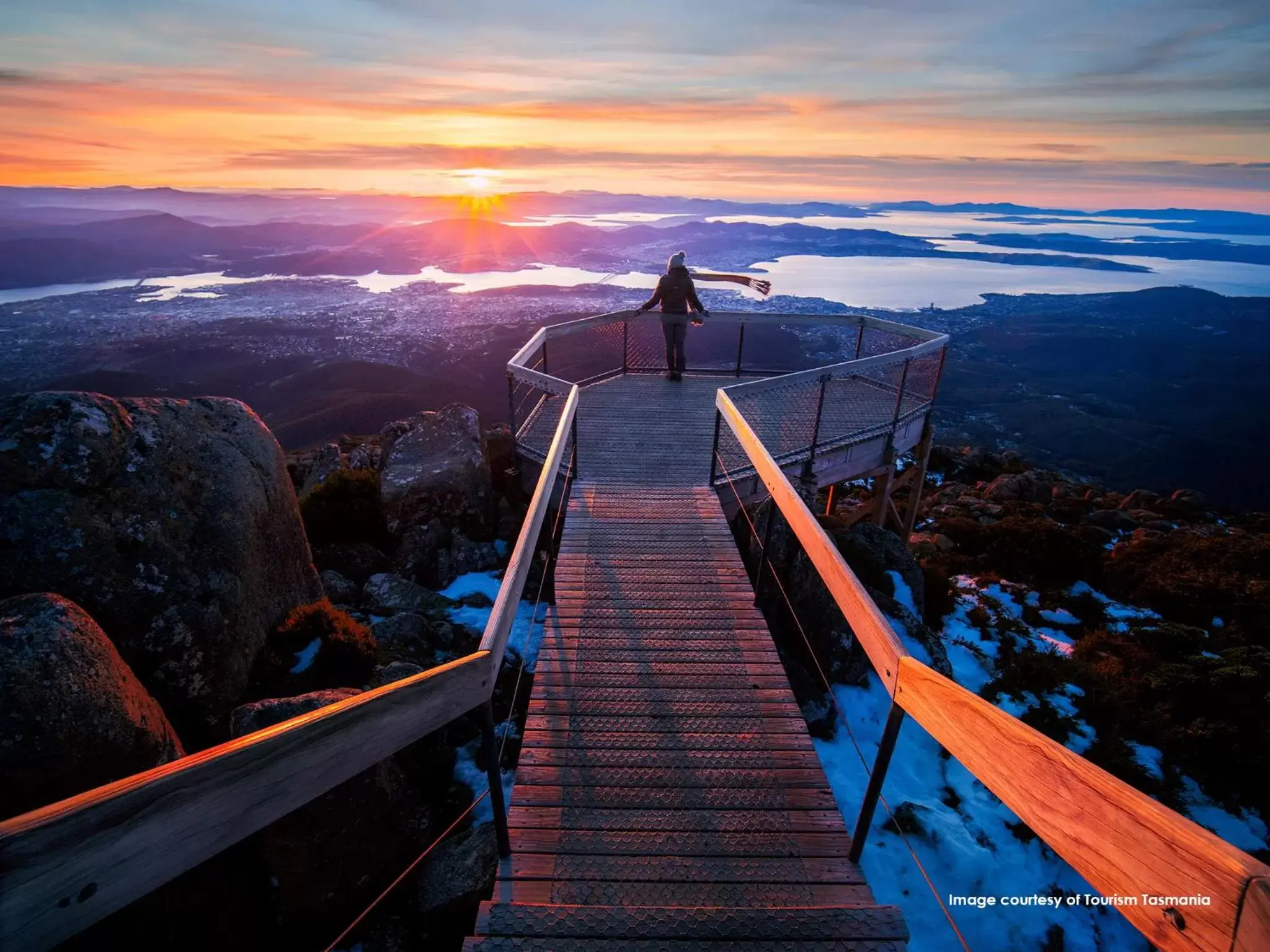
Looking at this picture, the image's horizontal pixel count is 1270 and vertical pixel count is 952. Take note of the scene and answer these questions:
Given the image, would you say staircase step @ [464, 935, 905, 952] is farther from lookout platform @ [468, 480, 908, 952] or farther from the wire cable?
the wire cable

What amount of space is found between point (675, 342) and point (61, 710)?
358 inches

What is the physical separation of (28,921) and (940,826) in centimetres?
620

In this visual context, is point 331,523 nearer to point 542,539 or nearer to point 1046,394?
point 542,539

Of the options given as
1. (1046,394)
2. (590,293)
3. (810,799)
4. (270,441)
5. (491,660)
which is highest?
(491,660)

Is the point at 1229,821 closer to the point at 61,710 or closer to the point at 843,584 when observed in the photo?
the point at 843,584

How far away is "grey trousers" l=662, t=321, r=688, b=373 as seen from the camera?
10383mm

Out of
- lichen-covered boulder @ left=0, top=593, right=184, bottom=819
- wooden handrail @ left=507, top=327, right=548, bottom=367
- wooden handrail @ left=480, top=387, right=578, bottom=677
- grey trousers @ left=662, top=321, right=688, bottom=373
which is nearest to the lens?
wooden handrail @ left=480, top=387, right=578, bottom=677

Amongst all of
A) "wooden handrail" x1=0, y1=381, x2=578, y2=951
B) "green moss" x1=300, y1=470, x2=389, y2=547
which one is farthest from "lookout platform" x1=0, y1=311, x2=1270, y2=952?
"green moss" x1=300, y1=470, x2=389, y2=547

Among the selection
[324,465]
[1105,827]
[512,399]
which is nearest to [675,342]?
[512,399]

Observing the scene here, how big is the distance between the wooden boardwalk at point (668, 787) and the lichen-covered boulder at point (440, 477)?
2.97m

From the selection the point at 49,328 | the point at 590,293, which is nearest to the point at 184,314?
the point at 49,328

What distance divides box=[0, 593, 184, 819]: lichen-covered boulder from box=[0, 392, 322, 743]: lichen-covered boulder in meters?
0.72

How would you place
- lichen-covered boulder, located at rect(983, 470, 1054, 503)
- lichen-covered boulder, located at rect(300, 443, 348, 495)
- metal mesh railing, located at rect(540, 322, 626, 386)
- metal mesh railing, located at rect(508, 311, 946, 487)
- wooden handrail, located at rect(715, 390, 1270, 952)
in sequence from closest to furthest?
1. wooden handrail, located at rect(715, 390, 1270, 952)
2. metal mesh railing, located at rect(508, 311, 946, 487)
3. metal mesh railing, located at rect(540, 322, 626, 386)
4. lichen-covered boulder, located at rect(300, 443, 348, 495)
5. lichen-covered boulder, located at rect(983, 470, 1054, 503)

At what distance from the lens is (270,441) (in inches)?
241
